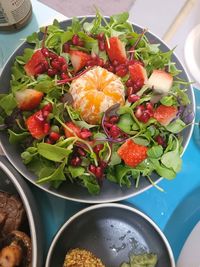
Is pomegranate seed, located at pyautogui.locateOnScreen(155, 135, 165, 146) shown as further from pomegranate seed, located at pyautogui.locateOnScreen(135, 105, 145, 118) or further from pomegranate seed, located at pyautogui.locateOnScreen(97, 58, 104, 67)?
pomegranate seed, located at pyautogui.locateOnScreen(97, 58, 104, 67)

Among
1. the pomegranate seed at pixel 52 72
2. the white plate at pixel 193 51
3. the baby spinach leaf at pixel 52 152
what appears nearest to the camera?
the baby spinach leaf at pixel 52 152

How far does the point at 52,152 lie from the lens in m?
0.67

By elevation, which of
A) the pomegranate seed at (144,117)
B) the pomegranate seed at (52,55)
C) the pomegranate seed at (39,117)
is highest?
the pomegranate seed at (144,117)

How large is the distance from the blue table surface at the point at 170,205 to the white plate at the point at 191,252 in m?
0.05

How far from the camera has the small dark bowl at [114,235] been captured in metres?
0.76

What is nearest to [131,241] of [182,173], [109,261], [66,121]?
[109,261]

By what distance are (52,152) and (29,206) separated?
11 cm

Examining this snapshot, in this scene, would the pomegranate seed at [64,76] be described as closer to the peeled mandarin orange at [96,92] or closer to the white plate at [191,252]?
the peeled mandarin orange at [96,92]

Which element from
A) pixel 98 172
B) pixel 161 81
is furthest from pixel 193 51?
pixel 98 172

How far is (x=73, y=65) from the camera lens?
2.56 feet

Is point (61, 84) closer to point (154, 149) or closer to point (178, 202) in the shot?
point (154, 149)

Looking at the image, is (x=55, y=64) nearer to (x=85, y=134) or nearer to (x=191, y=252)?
(x=85, y=134)

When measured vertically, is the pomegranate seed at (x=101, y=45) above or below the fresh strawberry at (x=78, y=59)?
above

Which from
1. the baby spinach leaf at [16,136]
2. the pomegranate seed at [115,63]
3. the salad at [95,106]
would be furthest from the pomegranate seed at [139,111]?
the baby spinach leaf at [16,136]
